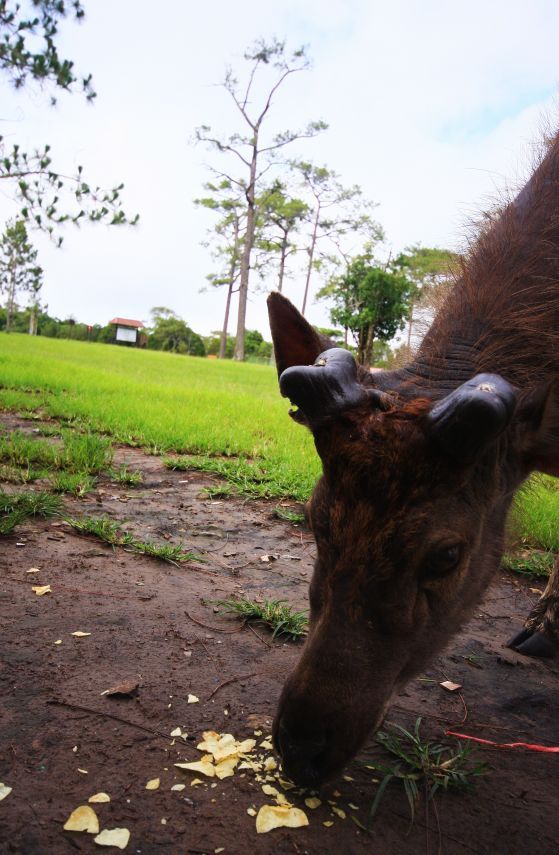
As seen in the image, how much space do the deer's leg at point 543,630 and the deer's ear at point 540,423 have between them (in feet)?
4.32

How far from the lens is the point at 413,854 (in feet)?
6.93

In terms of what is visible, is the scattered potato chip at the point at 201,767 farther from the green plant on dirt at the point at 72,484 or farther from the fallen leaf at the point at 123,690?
the green plant on dirt at the point at 72,484

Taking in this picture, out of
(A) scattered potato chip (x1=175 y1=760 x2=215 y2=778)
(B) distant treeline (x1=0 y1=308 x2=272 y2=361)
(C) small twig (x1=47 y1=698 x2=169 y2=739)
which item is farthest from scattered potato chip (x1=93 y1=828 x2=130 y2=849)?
(B) distant treeline (x1=0 y1=308 x2=272 y2=361)

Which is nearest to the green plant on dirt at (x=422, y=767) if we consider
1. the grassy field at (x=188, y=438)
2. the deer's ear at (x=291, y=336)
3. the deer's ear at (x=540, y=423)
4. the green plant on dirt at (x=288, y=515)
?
the grassy field at (x=188, y=438)

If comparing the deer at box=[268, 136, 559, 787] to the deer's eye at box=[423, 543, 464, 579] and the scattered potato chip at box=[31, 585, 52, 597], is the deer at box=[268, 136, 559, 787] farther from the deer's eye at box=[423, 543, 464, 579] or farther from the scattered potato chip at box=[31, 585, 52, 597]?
the scattered potato chip at box=[31, 585, 52, 597]

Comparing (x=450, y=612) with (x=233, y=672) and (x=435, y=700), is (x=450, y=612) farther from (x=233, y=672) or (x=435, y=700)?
(x=233, y=672)

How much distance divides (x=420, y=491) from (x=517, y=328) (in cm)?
124

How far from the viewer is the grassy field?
601 cm

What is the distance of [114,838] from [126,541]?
2.75m

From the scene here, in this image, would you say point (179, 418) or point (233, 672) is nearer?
point (233, 672)

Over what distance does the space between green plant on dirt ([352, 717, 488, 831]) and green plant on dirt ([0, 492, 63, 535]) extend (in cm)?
327

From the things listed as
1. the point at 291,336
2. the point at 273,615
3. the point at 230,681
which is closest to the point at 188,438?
the point at 273,615

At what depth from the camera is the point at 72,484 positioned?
18.8 ft

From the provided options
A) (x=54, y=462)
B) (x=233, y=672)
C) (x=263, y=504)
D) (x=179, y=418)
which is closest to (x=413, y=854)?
(x=233, y=672)
